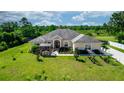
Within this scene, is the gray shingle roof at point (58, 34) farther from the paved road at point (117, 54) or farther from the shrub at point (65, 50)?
the paved road at point (117, 54)

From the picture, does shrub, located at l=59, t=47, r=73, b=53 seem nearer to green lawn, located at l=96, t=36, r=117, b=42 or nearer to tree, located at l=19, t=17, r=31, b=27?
green lawn, located at l=96, t=36, r=117, b=42

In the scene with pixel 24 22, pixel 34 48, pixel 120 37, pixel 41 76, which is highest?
pixel 24 22

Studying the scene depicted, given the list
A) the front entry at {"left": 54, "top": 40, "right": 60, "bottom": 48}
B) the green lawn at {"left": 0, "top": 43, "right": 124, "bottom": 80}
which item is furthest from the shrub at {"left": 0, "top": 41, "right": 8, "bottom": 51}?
the front entry at {"left": 54, "top": 40, "right": 60, "bottom": 48}

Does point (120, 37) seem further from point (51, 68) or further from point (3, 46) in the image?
point (3, 46)

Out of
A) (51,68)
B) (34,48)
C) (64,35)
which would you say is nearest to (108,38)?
(64,35)

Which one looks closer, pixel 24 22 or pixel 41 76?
pixel 41 76

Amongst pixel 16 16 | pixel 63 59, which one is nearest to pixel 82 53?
pixel 63 59
